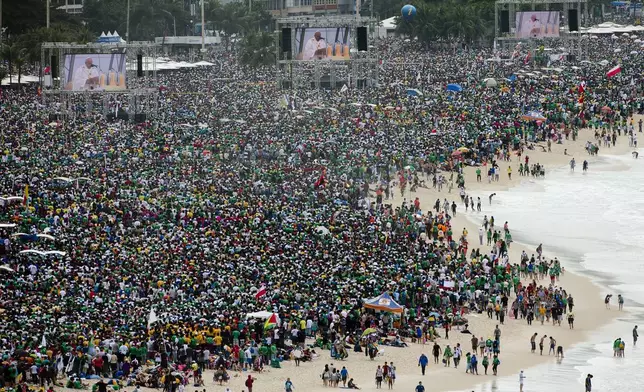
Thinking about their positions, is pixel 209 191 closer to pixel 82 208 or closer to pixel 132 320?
pixel 82 208

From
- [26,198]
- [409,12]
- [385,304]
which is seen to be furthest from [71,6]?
[385,304]

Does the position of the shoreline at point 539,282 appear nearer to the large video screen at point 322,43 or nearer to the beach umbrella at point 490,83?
the beach umbrella at point 490,83

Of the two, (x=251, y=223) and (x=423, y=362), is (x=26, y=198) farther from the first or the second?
(x=423, y=362)

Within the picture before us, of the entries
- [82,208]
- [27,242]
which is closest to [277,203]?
[82,208]

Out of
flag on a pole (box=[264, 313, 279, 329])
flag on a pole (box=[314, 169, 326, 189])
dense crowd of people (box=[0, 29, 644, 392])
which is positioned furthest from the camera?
flag on a pole (box=[314, 169, 326, 189])

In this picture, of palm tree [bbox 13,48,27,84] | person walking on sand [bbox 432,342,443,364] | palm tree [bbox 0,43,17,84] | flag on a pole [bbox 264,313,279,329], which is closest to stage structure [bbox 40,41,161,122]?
palm tree [bbox 13,48,27,84]

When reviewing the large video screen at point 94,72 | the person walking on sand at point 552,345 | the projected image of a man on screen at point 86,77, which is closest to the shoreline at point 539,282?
the person walking on sand at point 552,345

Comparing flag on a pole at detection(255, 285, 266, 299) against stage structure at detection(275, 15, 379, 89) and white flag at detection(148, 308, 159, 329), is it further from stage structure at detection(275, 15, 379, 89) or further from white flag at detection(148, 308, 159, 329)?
stage structure at detection(275, 15, 379, 89)
